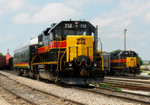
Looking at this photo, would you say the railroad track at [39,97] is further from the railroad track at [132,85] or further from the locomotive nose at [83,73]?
the railroad track at [132,85]

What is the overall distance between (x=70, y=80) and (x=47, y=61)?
283 cm

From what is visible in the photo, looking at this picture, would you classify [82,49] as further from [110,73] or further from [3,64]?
[3,64]

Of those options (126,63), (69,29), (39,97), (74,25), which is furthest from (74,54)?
(126,63)

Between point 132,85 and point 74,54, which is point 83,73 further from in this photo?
point 132,85

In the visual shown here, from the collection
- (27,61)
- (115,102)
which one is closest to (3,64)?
(27,61)

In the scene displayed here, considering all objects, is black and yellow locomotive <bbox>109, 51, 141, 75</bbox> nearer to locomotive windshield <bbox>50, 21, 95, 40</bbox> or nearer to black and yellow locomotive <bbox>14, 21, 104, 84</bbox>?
black and yellow locomotive <bbox>14, 21, 104, 84</bbox>

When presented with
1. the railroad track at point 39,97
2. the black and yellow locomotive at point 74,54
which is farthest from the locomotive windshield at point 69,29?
the railroad track at point 39,97

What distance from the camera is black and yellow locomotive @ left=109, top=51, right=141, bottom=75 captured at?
24.8 meters

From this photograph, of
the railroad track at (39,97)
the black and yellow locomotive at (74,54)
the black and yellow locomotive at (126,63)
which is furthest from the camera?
the black and yellow locomotive at (126,63)

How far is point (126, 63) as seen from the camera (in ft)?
83.2

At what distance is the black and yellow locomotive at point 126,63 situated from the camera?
2480 centimetres

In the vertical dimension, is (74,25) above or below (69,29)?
above

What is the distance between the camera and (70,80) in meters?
10.9

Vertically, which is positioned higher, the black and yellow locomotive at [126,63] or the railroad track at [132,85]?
the black and yellow locomotive at [126,63]
